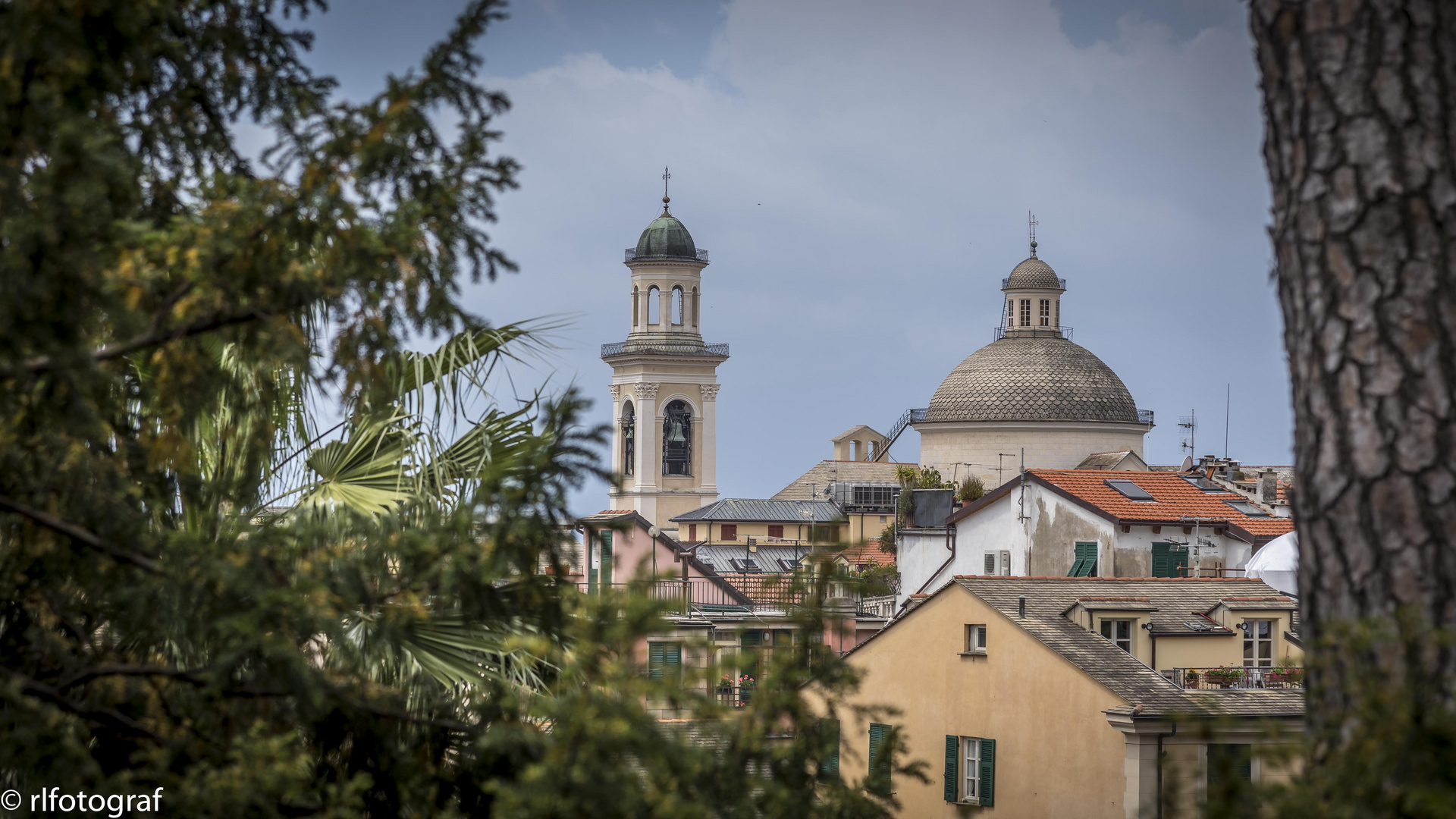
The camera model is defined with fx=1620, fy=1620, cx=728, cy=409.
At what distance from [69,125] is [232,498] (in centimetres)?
191

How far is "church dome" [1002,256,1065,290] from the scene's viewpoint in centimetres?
8325

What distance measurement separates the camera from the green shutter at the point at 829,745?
491 centimetres

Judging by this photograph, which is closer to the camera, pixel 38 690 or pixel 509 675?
pixel 38 690

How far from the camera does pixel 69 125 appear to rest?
4055mm

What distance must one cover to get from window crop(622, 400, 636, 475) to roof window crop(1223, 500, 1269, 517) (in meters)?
50.9

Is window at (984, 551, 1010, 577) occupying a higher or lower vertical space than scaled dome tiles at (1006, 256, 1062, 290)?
lower

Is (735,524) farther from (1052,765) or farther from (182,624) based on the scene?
(182,624)

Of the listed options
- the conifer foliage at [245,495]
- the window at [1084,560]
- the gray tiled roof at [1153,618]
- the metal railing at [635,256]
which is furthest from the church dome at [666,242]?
the conifer foliage at [245,495]

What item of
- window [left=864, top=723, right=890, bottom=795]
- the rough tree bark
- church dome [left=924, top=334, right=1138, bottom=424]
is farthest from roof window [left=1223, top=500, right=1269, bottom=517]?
the rough tree bark

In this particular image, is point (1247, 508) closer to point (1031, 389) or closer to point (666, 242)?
point (1031, 389)

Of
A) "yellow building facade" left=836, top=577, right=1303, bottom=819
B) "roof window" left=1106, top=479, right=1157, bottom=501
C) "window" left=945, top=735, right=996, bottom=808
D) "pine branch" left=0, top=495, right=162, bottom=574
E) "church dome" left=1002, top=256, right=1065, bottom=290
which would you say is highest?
"church dome" left=1002, top=256, right=1065, bottom=290

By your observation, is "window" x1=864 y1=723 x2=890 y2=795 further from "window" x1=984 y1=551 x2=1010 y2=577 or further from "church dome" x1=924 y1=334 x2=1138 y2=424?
"church dome" x1=924 y1=334 x2=1138 y2=424

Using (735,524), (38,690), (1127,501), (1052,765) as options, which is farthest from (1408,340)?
(735,524)

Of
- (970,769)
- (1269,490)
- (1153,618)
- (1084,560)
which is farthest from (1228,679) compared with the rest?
(1269,490)
